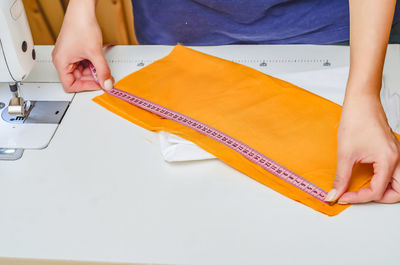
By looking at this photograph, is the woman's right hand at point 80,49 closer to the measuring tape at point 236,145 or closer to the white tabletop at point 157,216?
the measuring tape at point 236,145

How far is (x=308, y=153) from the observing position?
0.84m

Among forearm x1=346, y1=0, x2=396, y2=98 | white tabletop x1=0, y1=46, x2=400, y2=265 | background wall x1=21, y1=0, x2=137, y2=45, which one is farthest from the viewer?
background wall x1=21, y1=0, x2=137, y2=45

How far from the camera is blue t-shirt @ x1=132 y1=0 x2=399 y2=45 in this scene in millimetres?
1203

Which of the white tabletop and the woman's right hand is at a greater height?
the woman's right hand

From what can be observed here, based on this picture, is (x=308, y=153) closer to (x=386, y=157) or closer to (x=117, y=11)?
(x=386, y=157)

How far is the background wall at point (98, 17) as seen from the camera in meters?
1.91

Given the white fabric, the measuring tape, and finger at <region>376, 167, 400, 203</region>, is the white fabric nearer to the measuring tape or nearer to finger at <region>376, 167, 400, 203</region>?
the measuring tape

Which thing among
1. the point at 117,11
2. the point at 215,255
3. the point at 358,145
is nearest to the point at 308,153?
the point at 358,145

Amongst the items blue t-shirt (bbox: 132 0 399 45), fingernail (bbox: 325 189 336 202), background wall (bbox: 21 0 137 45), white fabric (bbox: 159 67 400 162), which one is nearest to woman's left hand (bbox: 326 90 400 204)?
fingernail (bbox: 325 189 336 202)

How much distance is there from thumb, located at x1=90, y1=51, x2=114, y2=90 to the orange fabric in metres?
0.03

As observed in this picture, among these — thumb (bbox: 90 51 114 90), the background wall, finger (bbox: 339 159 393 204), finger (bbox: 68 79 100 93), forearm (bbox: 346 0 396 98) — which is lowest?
the background wall

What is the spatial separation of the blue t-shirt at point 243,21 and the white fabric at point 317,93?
0.70 feet

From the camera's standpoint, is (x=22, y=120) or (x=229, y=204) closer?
(x=229, y=204)

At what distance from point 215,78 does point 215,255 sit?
0.48 m
